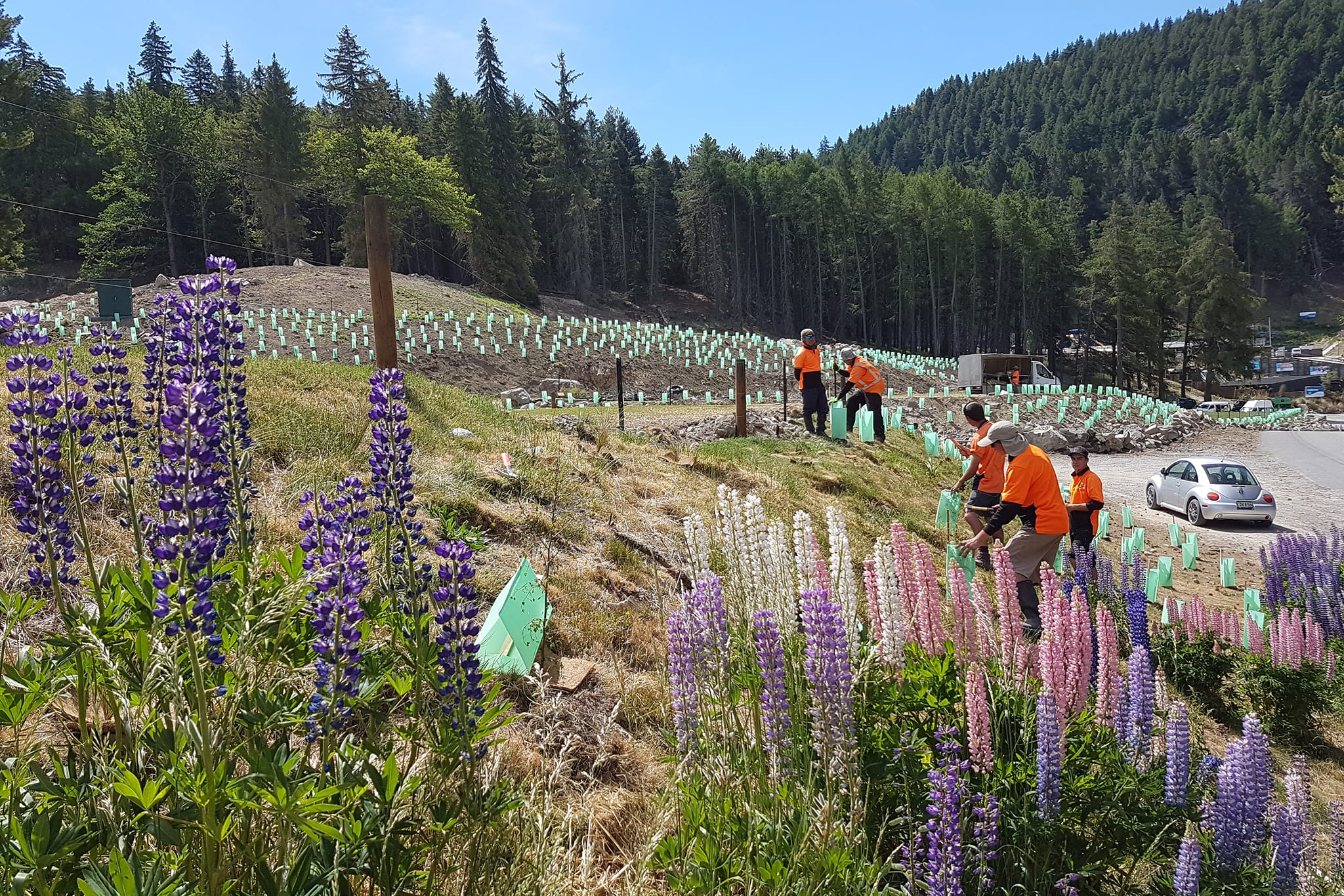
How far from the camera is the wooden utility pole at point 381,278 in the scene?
8188 millimetres

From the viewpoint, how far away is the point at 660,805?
3018mm

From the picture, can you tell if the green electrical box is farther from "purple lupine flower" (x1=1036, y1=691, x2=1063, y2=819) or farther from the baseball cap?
"purple lupine flower" (x1=1036, y1=691, x2=1063, y2=819)

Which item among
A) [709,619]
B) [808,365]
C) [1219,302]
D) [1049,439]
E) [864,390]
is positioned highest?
[1219,302]

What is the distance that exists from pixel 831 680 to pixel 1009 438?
5.80 meters

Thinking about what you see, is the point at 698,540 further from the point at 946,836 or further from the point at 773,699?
the point at 946,836

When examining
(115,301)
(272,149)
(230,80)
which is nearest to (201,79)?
(230,80)

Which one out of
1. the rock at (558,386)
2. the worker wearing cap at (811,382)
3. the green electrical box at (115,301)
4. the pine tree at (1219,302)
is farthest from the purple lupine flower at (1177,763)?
the pine tree at (1219,302)

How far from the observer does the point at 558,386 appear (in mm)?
24828

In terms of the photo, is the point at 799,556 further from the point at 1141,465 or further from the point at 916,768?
the point at 1141,465

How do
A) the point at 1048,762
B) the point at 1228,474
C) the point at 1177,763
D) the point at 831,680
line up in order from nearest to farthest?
the point at 831,680 < the point at 1048,762 < the point at 1177,763 < the point at 1228,474

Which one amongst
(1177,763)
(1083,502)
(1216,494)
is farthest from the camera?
(1216,494)

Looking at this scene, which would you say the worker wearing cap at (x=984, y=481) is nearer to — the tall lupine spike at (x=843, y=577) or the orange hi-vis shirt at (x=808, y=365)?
the orange hi-vis shirt at (x=808, y=365)

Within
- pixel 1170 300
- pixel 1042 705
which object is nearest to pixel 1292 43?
pixel 1170 300

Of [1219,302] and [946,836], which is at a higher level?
[1219,302]
